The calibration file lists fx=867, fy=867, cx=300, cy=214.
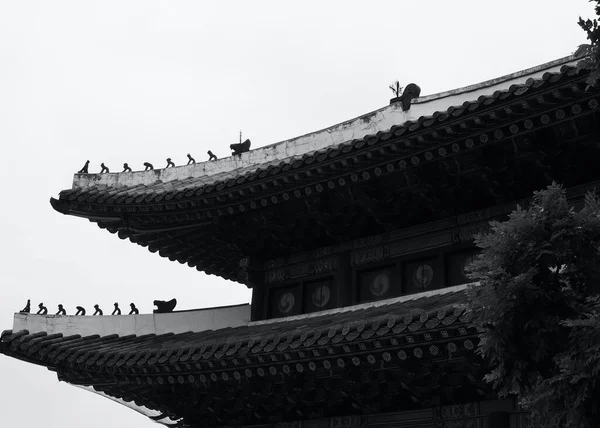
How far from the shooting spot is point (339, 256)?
12.6 m

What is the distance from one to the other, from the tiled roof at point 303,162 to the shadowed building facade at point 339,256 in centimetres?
2

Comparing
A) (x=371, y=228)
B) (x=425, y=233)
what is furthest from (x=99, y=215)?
(x=425, y=233)

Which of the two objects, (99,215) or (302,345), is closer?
(302,345)

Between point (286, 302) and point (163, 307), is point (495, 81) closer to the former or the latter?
point (286, 302)

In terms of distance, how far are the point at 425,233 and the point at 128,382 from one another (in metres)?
4.52

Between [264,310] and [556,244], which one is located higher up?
[264,310]

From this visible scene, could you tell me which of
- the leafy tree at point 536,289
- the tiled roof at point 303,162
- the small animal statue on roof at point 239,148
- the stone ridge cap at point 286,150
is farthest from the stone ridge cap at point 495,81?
the leafy tree at point 536,289

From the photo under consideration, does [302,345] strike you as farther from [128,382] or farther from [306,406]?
[128,382]

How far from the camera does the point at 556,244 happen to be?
6.24m

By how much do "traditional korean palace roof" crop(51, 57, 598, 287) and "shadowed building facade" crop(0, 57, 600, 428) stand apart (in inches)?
0.9

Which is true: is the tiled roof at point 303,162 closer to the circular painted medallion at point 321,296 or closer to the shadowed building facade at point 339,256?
the shadowed building facade at point 339,256

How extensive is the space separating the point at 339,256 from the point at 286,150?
105 inches

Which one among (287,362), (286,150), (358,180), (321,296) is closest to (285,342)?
(287,362)

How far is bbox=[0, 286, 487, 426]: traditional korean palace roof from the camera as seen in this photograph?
29.6 ft
